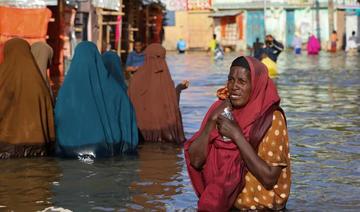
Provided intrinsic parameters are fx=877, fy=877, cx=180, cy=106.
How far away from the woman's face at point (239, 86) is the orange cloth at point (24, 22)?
534 inches

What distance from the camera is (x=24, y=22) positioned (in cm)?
1791

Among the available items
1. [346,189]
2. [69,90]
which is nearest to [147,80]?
[69,90]

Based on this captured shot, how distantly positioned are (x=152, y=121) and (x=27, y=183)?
9.30ft

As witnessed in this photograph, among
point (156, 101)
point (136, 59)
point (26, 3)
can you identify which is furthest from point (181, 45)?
point (156, 101)

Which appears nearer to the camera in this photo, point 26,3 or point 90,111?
point 90,111

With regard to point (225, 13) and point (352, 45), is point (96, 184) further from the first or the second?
point (225, 13)

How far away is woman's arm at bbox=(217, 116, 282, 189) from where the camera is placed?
15.0ft

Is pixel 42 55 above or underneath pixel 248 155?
above

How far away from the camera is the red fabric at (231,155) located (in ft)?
15.4

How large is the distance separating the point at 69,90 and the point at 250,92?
4227mm

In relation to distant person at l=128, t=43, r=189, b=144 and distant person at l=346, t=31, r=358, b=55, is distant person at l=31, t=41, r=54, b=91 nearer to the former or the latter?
distant person at l=128, t=43, r=189, b=144

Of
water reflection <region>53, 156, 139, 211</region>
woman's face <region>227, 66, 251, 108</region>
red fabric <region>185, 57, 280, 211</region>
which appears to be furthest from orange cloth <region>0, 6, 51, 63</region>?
woman's face <region>227, 66, 251, 108</region>

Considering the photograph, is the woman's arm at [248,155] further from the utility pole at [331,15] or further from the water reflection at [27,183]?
the utility pole at [331,15]

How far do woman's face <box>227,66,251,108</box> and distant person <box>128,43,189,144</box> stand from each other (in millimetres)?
5327
